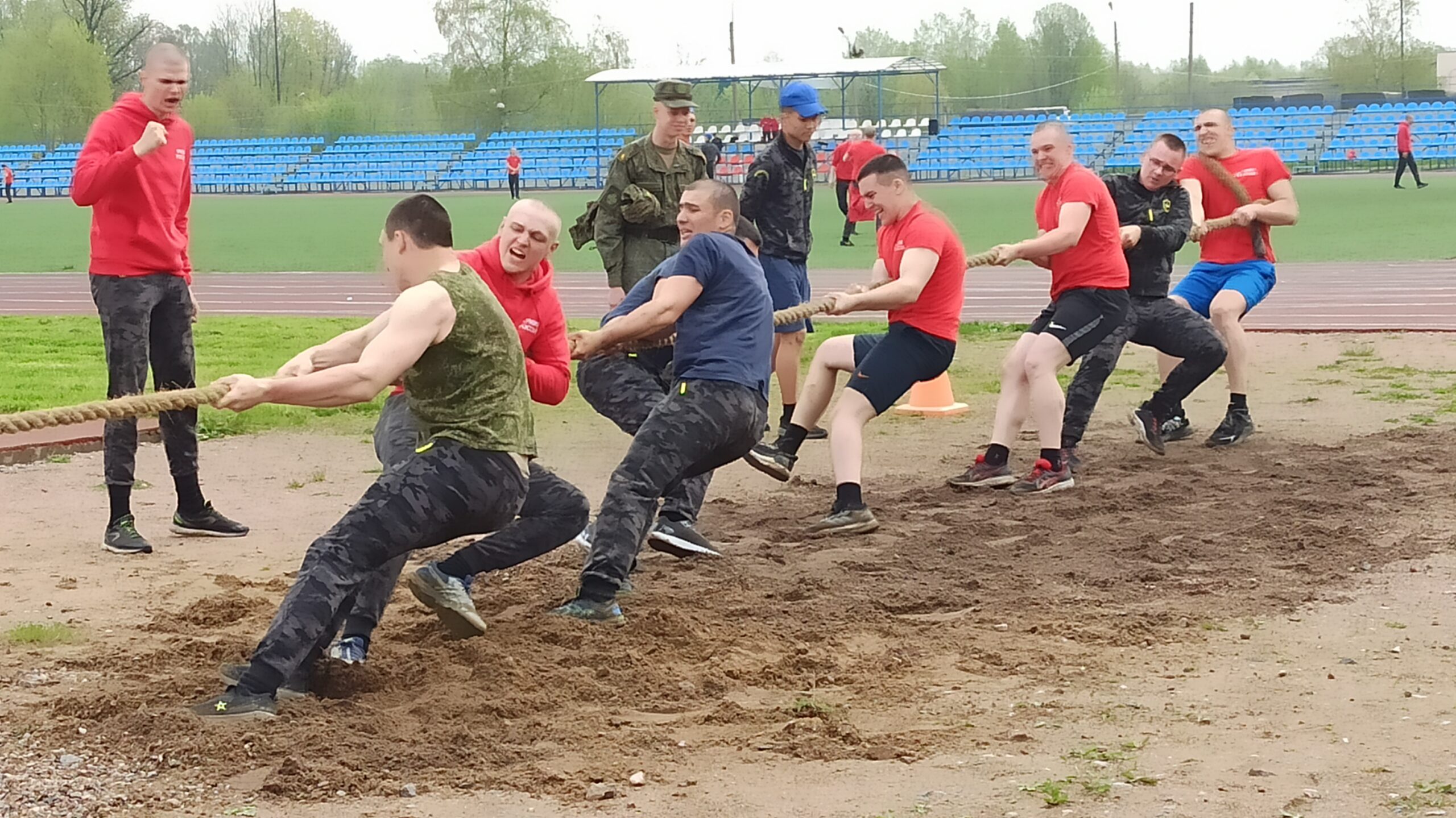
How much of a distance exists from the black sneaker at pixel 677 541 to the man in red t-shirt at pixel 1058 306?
2.03 metres

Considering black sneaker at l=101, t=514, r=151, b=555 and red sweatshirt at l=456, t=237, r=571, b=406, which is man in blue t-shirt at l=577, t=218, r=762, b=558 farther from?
black sneaker at l=101, t=514, r=151, b=555

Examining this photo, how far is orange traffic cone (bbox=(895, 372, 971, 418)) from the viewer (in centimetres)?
1121

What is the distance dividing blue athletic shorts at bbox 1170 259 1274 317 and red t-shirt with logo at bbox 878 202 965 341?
283 centimetres

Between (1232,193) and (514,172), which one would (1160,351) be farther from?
(514,172)

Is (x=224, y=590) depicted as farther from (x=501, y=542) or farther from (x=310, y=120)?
(x=310, y=120)

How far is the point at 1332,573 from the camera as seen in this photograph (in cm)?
675

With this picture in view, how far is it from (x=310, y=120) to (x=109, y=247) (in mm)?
66286

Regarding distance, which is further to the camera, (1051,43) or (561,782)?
(1051,43)

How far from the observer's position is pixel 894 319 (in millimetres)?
8164

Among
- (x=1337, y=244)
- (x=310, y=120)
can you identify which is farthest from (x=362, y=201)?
(x=1337, y=244)

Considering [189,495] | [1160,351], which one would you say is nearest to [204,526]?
[189,495]

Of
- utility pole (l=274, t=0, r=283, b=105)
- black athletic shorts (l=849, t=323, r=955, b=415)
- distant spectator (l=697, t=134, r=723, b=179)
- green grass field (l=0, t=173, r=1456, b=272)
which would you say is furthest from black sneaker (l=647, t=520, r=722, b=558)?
utility pole (l=274, t=0, r=283, b=105)

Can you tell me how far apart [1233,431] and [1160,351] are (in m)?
Answer: 0.65

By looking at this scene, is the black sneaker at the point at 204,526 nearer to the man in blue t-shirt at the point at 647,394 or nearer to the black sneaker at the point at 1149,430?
the man in blue t-shirt at the point at 647,394
